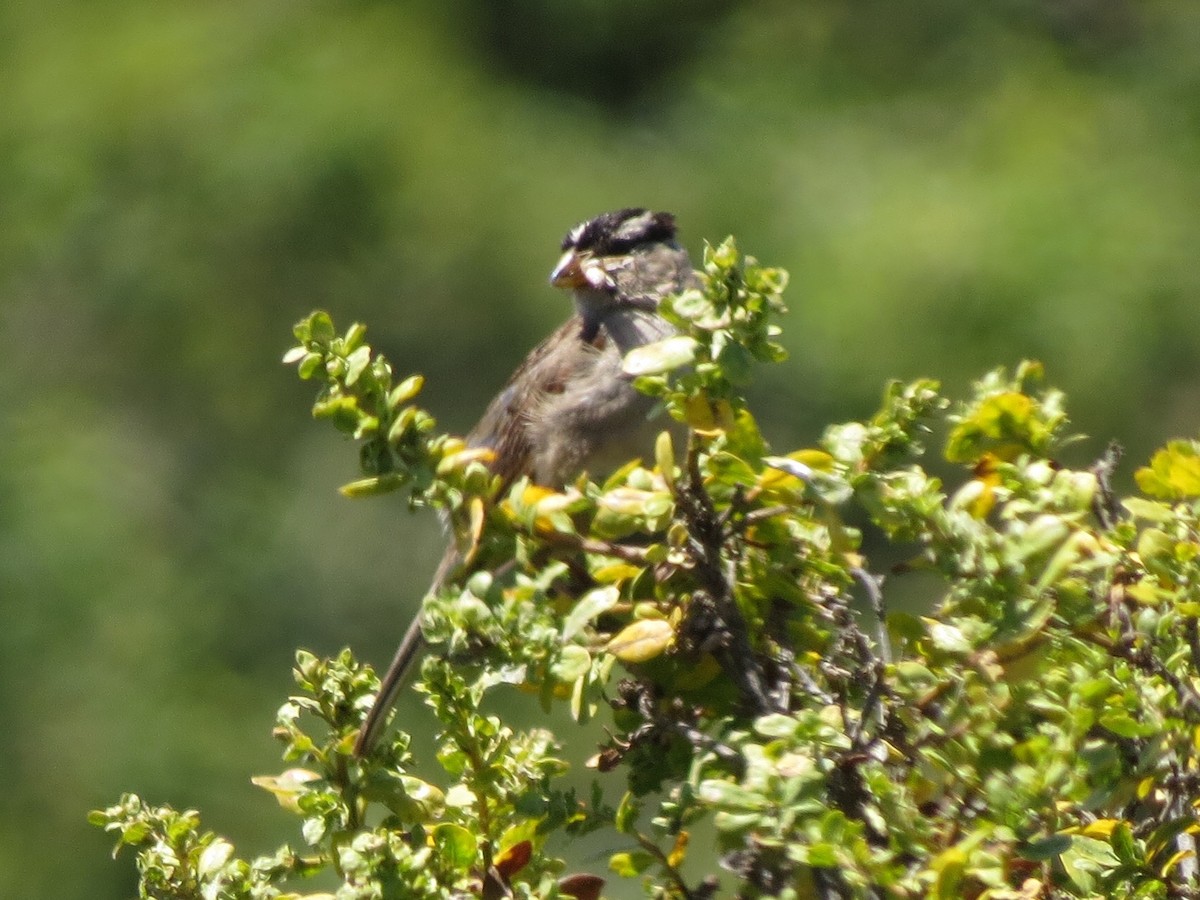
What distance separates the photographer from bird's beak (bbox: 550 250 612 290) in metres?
3.93

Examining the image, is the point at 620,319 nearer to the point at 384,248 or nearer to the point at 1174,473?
the point at 1174,473

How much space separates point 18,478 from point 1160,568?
25.0 ft

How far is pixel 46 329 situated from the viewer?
9.88 meters

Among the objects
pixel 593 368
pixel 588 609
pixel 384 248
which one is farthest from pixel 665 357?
pixel 384 248

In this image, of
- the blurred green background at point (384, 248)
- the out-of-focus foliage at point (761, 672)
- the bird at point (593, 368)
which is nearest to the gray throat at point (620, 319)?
the bird at point (593, 368)

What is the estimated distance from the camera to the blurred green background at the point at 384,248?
7848 millimetres

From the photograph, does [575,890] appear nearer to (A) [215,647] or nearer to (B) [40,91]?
(A) [215,647]

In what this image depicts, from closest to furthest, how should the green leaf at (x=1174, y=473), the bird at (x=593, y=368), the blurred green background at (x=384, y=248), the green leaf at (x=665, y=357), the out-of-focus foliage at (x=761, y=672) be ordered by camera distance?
the out-of-focus foliage at (x=761, y=672)
the green leaf at (x=665, y=357)
the green leaf at (x=1174, y=473)
the bird at (x=593, y=368)
the blurred green background at (x=384, y=248)

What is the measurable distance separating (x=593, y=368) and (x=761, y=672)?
211 centimetres

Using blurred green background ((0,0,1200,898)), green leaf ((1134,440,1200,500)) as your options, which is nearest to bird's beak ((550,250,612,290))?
green leaf ((1134,440,1200,500))

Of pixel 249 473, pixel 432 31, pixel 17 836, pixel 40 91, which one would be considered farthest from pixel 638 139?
pixel 17 836

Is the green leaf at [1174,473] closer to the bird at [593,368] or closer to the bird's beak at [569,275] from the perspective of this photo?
the bird at [593,368]

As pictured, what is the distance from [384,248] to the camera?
8.99m

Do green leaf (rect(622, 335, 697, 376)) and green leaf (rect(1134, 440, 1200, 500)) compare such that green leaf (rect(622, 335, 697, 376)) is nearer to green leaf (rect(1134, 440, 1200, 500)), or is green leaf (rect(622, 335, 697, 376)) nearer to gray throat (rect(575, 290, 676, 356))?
green leaf (rect(1134, 440, 1200, 500))
